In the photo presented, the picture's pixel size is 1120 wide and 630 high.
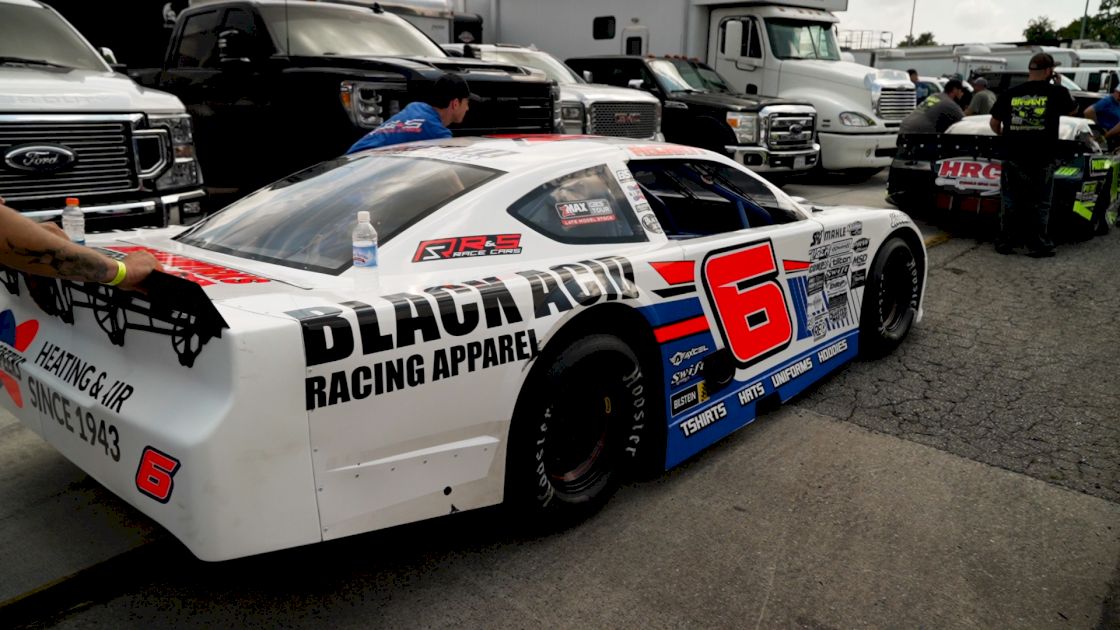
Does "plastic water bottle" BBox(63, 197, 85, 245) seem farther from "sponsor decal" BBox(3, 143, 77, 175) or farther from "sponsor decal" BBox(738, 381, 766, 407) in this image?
"sponsor decal" BBox(738, 381, 766, 407)

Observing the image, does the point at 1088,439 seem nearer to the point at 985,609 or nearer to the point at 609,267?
the point at 985,609

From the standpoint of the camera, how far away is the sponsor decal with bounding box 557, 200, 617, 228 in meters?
3.11

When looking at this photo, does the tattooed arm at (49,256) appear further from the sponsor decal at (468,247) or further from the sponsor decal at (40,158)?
the sponsor decal at (40,158)

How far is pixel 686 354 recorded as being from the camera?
3.29m

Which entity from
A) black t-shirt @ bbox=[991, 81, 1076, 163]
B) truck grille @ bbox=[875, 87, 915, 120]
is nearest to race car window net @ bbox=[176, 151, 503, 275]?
black t-shirt @ bbox=[991, 81, 1076, 163]

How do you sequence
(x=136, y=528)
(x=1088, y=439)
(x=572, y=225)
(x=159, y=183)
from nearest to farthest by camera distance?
(x=136, y=528)
(x=572, y=225)
(x=1088, y=439)
(x=159, y=183)

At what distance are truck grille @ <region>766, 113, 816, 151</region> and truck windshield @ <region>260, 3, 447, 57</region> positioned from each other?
5134 millimetres

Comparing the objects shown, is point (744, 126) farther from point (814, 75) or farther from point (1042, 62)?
point (1042, 62)

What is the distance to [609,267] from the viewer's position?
9.87 feet

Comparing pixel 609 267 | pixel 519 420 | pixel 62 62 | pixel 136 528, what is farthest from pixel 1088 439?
pixel 62 62

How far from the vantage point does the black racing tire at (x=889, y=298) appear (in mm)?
4680

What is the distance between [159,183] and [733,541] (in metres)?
4.55

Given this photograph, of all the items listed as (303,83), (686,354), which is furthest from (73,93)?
(686,354)

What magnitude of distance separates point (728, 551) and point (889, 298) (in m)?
2.71
